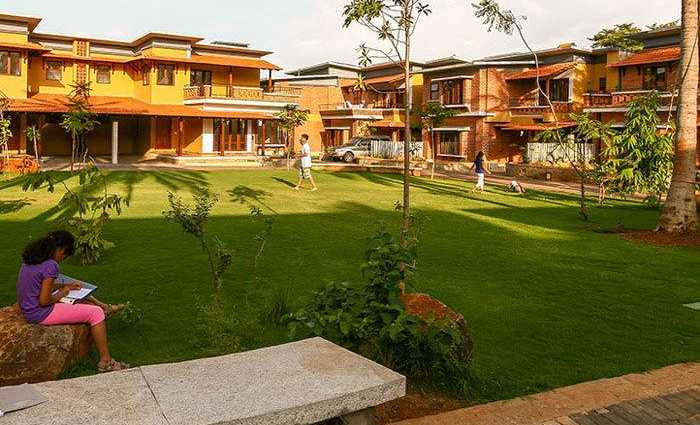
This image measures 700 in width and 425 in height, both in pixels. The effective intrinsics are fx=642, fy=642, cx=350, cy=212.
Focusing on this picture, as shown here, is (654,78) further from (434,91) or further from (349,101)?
(349,101)

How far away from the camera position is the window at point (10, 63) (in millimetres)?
33531

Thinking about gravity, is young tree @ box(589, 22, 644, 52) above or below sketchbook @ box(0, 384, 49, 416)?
above

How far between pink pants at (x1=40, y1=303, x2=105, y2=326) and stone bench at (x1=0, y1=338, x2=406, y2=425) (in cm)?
148

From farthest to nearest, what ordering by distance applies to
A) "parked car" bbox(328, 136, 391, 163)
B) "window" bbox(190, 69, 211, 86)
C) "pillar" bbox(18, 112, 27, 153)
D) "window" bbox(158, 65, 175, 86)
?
"parked car" bbox(328, 136, 391, 163), "window" bbox(190, 69, 211, 86), "window" bbox(158, 65, 175, 86), "pillar" bbox(18, 112, 27, 153)

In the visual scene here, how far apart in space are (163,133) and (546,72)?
24.4m

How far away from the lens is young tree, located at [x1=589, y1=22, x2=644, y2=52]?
36344mm

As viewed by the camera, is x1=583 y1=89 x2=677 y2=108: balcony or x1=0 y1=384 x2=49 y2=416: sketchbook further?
x1=583 y1=89 x2=677 y2=108: balcony

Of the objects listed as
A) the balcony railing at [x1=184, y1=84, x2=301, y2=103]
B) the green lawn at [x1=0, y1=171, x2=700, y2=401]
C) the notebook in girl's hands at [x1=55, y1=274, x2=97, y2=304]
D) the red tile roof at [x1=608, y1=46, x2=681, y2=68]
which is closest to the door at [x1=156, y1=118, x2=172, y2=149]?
the balcony railing at [x1=184, y1=84, x2=301, y2=103]

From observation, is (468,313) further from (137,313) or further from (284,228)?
(284,228)

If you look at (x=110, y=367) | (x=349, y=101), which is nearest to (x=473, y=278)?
(x=110, y=367)

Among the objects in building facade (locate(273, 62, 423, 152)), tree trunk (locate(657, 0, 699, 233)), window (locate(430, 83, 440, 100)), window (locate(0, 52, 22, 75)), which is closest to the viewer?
tree trunk (locate(657, 0, 699, 233))

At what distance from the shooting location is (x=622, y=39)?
37.2 meters

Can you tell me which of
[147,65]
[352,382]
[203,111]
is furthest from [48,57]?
[352,382]

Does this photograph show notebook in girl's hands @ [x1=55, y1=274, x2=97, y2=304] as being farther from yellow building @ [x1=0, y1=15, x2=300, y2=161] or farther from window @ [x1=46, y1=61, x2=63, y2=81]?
window @ [x1=46, y1=61, x2=63, y2=81]
